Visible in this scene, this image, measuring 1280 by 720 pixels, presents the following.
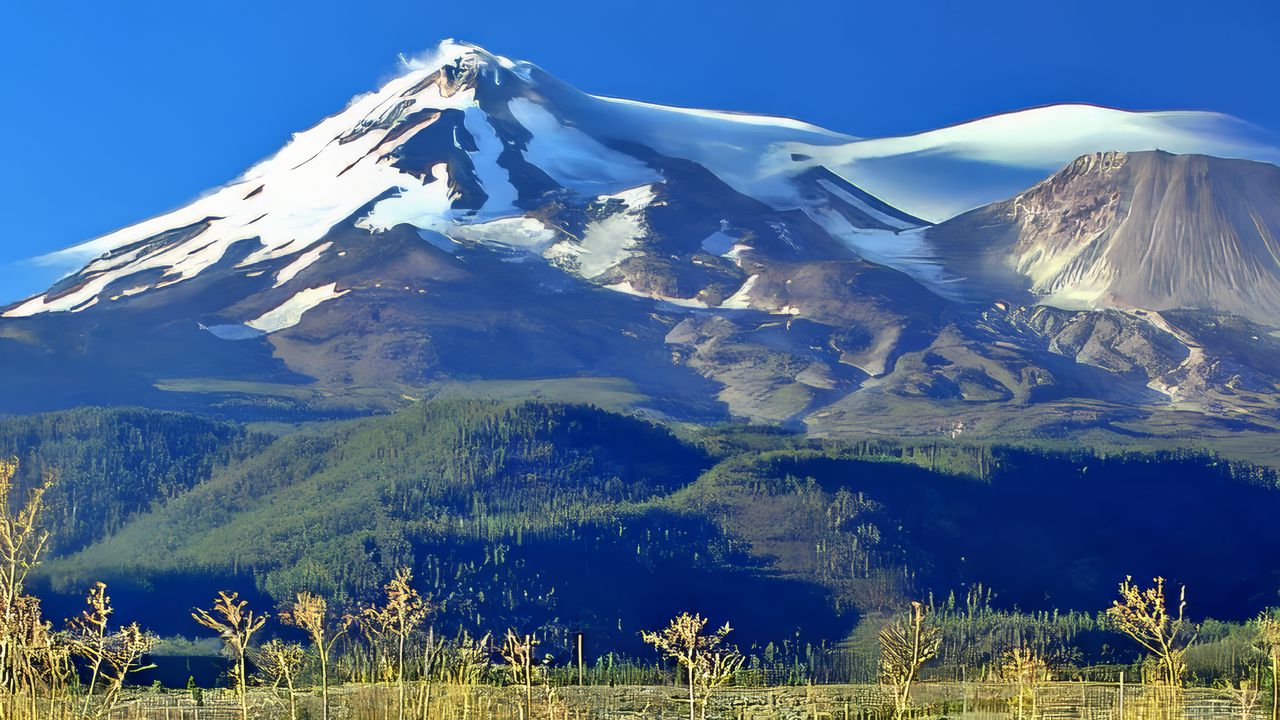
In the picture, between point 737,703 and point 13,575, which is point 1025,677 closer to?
point 737,703

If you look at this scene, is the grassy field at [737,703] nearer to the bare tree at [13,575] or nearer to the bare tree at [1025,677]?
the bare tree at [1025,677]

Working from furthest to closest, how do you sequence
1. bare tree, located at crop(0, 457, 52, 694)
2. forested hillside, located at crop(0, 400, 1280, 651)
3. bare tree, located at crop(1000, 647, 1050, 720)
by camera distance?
forested hillside, located at crop(0, 400, 1280, 651) → bare tree, located at crop(1000, 647, 1050, 720) → bare tree, located at crop(0, 457, 52, 694)

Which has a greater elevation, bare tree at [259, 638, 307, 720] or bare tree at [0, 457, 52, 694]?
bare tree at [0, 457, 52, 694]

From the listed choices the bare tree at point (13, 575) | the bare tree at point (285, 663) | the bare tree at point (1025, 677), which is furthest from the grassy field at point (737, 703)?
the bare tree at point (13, 575)

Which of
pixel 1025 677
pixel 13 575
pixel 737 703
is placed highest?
pixel 13 575

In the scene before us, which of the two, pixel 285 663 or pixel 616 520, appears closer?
pixel 285 663

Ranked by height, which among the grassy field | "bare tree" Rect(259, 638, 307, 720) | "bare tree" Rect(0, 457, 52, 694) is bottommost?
the grassy field

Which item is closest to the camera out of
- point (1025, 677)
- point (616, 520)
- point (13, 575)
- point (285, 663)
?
point (13, 575)

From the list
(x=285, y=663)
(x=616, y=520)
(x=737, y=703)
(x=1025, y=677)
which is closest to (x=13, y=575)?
(x=285, y=663)

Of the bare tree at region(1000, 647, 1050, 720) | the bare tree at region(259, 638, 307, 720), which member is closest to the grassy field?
the bare tree at region(1000, 647, 1050, 720)

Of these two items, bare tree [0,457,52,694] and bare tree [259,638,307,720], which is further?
bare tree [259,638,307,720]

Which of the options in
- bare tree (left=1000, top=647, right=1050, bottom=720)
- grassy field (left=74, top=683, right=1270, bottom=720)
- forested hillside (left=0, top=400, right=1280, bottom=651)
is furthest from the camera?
forested hillside (left=0, top=400, right=1280, bottom=651)

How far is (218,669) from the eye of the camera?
9788 cm

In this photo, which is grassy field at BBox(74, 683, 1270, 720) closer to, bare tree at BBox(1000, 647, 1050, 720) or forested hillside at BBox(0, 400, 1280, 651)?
bare tree at BBox(1000, 647, 1050, 720)
